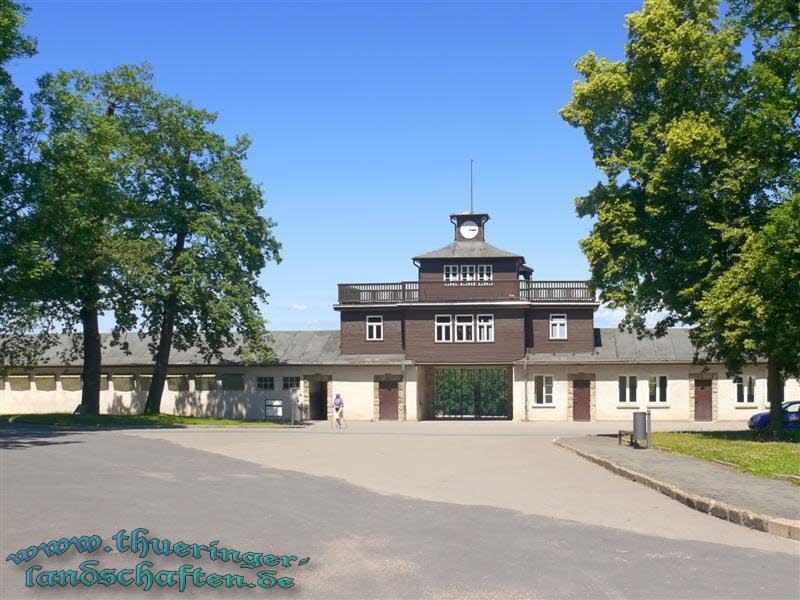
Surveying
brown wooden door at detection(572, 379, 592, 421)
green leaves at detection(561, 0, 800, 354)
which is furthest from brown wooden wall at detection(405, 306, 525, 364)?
green leaves at detection(561, 0, 800, 354)

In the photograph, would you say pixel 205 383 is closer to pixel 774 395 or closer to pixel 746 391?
pixel 746 391

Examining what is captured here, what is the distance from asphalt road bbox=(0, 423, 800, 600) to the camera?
8305 mm

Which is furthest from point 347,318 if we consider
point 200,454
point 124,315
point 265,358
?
point 200,454

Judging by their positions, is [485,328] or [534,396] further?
[485,328]

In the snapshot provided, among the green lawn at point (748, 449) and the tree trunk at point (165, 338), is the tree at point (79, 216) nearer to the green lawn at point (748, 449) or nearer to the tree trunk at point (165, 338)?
the tree trunk at point (165, 338)

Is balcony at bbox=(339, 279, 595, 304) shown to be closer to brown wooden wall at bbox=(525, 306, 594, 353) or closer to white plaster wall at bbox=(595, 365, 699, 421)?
brown wooden wall at bbox=(525, 306, 594, 353)

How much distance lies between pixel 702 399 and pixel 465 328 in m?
13.8

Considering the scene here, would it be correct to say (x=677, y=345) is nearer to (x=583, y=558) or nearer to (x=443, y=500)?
(x=443, y=500)

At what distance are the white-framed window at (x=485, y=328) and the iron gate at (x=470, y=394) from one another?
4.87 metres

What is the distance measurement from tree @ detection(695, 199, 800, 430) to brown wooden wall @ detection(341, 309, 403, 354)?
25325 millimetres

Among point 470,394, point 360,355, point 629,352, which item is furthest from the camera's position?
point 470,394

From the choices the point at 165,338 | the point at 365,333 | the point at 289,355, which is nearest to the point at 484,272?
the point at 365,333

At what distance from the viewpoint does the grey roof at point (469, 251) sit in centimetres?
5003

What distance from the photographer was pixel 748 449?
22688mm
